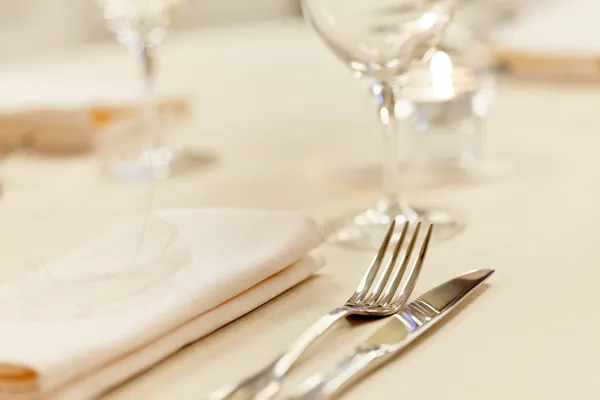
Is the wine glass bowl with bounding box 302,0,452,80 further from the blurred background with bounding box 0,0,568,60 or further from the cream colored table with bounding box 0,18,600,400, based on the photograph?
the blurred background with bounding box 0,0,568,60

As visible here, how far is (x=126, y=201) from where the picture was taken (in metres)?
0.85

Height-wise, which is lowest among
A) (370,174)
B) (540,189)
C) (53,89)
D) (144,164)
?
(540,189)

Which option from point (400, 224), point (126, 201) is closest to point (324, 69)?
point (126, 201)

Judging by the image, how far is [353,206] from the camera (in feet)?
2.60

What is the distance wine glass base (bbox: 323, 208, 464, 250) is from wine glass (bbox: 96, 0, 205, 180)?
28 centimetres

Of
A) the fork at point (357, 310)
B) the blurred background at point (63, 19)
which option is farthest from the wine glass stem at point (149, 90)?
the blurred background at point (63, 19)

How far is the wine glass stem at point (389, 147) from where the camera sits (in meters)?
0.71

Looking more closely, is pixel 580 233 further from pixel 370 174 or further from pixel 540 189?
pixel 370 174

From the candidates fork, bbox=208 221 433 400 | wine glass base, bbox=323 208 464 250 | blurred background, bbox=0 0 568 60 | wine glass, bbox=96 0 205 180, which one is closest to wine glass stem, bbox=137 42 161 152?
wine glass, bbox=96 0 205 180

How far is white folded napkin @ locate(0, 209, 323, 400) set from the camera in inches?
16.8

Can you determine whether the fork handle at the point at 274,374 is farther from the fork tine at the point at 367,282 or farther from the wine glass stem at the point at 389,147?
the wine glass stem at the point at 389,147

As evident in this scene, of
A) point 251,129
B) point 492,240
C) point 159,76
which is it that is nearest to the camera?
point 492,240

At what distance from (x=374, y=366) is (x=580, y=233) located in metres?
0.28

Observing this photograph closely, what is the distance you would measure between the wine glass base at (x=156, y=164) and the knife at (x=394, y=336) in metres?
0.46
